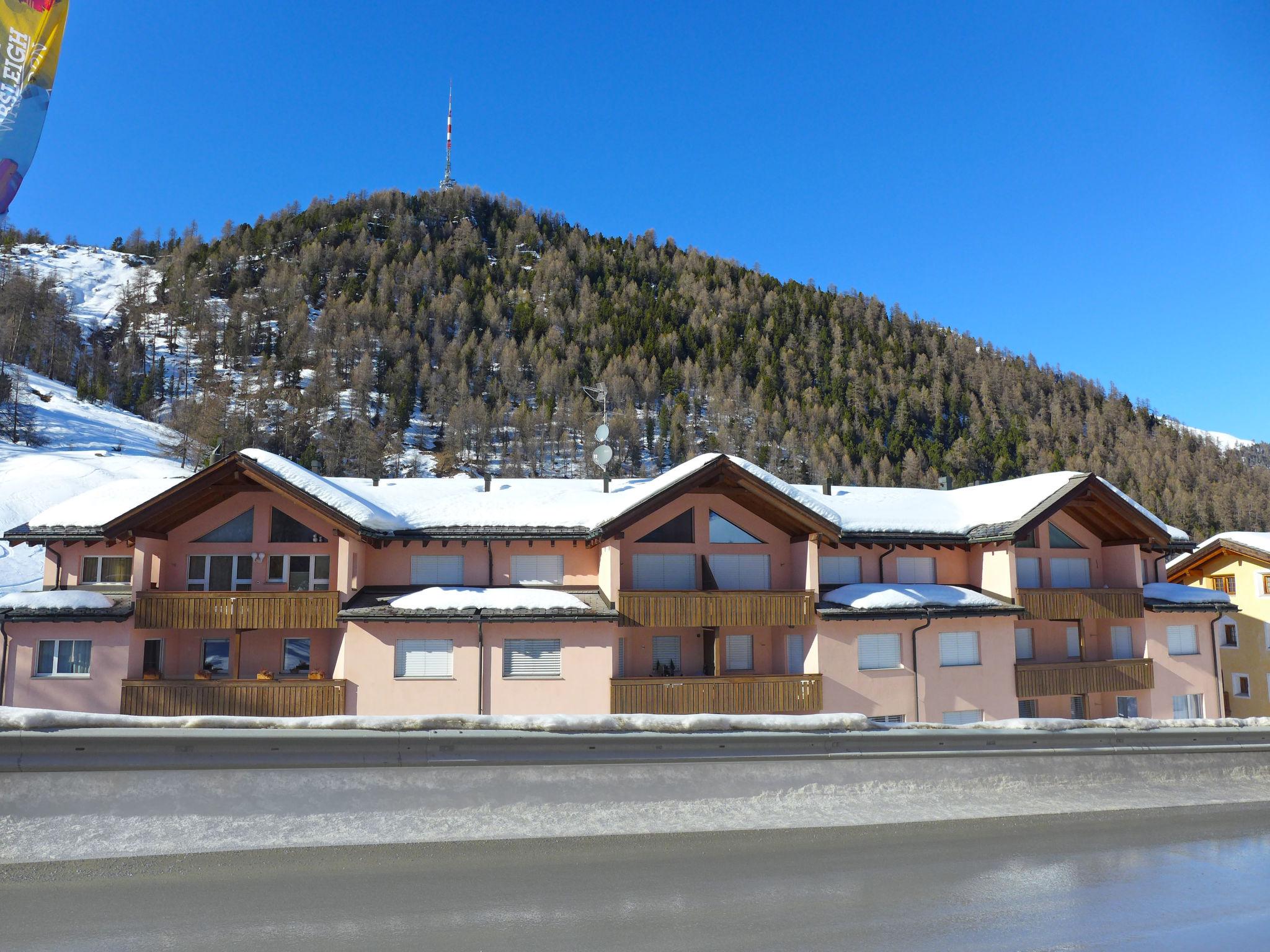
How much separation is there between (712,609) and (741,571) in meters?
2.36

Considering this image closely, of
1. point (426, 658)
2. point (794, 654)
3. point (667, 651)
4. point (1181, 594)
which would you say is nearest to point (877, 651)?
point (794, 654)

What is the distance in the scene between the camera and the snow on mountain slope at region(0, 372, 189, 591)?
42531 millimetres

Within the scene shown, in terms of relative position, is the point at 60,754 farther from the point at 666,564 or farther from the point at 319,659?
the point at 666,564

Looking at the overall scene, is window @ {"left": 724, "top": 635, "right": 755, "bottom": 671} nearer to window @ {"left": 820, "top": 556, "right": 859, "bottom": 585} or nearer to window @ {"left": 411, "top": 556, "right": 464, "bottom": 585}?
window @ {"left": 820, "top": 556, "right": 859, "bottom": 585}

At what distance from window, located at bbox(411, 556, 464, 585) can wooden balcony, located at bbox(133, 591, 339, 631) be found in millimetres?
3009

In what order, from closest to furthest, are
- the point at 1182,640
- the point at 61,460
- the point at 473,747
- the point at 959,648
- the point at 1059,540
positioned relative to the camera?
the point at 473,747 < the point at 959,648 < the point at 1059,540 < the point at 1182,640 < the point at 61,460

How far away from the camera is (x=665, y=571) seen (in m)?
26.9

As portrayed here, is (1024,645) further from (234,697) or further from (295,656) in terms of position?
(234,697)

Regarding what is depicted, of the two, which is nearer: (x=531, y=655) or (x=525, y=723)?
(x=525, y=723)

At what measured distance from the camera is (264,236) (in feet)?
642

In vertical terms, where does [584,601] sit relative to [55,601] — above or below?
above

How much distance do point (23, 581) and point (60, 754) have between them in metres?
39.7

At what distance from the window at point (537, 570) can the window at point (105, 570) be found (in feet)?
41.7

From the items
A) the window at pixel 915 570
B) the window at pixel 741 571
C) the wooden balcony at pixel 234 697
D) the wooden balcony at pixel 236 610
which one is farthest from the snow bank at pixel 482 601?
the window at pixel 915 570
